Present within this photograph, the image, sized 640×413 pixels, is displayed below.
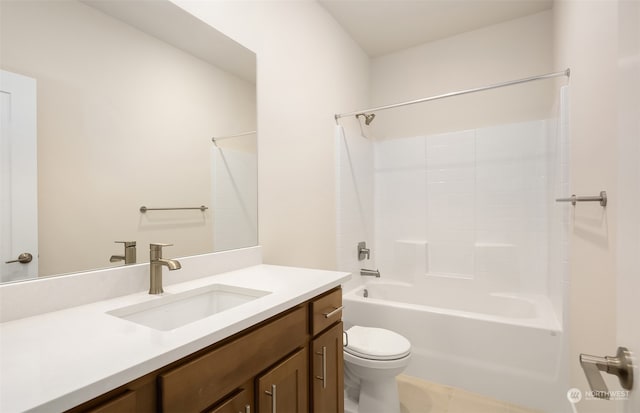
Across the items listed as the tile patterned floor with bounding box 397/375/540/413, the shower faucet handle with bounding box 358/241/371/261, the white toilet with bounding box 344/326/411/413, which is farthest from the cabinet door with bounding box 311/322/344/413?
the shower faucet handle with bounding box 358/241/371/261

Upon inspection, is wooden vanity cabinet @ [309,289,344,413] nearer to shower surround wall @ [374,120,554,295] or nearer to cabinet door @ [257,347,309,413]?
cabinet door @ [257,347,309,413]

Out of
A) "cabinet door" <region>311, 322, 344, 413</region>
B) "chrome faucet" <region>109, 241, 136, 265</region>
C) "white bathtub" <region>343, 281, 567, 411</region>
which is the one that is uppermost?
"chrome faucet" <region>109, 241, 136, 265</region>

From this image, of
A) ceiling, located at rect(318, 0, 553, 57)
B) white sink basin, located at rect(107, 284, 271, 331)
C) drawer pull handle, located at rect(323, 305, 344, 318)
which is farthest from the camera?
ceiling, located at rect(318, 0, 553, 57)

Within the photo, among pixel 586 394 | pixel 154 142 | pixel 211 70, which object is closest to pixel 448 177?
pixel 586 394

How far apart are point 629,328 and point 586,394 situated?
4.37ft

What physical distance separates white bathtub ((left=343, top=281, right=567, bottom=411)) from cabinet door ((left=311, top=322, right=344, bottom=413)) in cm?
101

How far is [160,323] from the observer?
1.01 metres

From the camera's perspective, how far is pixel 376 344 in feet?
5.79

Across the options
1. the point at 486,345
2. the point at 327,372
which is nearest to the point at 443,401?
the point at 486,345

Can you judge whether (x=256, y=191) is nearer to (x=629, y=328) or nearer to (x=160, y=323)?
(x=160, y=323)

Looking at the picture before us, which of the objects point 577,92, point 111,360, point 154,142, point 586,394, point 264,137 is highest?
point 577,92

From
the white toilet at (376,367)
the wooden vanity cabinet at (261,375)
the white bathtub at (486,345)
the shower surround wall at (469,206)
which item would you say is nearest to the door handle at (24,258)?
the wooden vanity cabinet at (261,375)

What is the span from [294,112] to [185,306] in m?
1.35

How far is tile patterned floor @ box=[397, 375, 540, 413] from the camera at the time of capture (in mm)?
1840
